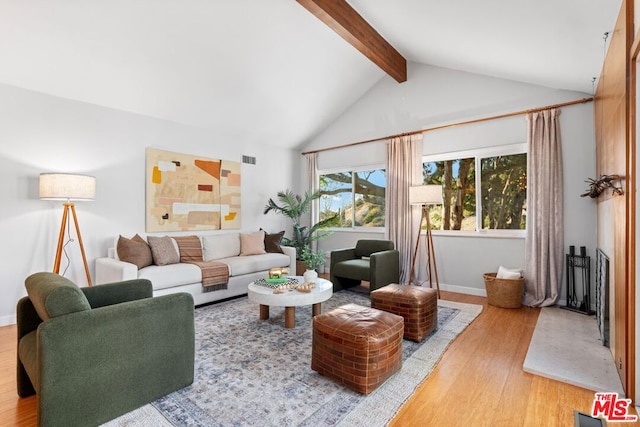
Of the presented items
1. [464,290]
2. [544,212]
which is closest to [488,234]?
[544,212]

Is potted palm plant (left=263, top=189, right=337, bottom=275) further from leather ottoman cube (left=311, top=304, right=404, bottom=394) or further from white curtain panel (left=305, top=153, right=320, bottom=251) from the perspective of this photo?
leather ottoman cube (left=311, top=304, right=404, bottom=394)

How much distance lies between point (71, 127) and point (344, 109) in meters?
4.05

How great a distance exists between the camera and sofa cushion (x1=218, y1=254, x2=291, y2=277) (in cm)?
414

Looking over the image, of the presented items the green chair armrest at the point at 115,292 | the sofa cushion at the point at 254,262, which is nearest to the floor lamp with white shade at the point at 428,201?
the sofa cushion at the point at 254,262

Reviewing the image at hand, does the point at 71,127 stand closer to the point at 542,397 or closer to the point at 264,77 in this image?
the point at 264,77

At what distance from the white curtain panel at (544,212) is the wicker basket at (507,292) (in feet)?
0.74

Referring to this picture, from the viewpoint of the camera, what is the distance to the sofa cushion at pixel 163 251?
381cm

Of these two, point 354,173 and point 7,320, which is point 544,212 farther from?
point 7,320

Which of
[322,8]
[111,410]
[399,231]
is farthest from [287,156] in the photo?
[111,410]

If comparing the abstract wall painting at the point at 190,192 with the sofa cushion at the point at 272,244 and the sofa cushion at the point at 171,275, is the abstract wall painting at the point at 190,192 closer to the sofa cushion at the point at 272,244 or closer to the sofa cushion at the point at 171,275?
the sofa cushion at the point at 272,244

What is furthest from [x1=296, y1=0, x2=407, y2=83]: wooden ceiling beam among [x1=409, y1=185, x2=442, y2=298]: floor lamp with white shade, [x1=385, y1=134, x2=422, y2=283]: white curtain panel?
[x1=409, y1=185, x2=442, y2=298]: floor lamp with white shade

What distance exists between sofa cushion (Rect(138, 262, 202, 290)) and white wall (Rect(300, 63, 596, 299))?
2917 millimetres

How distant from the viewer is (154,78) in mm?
3742

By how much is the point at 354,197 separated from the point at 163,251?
131 inches
